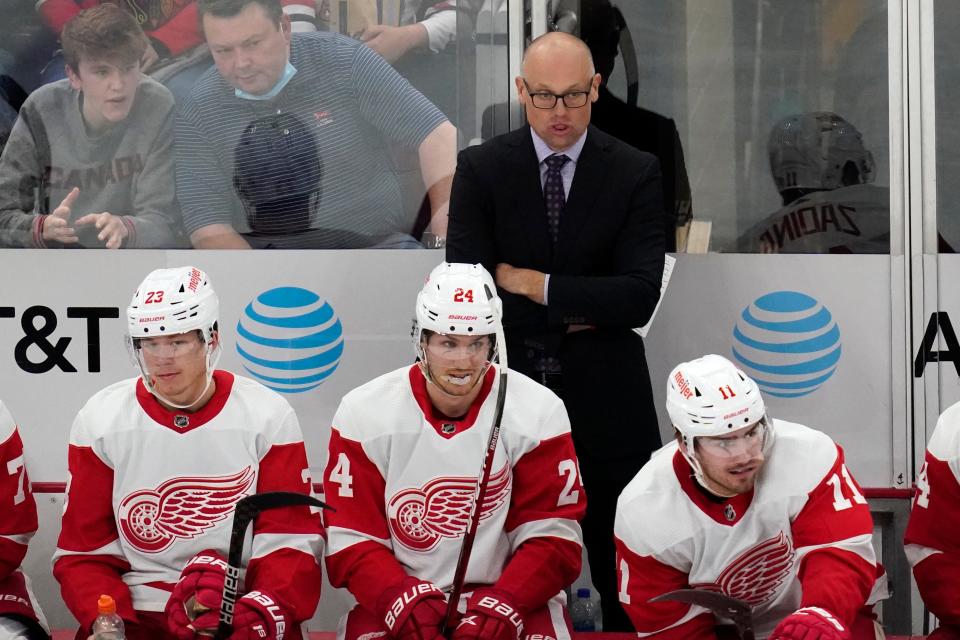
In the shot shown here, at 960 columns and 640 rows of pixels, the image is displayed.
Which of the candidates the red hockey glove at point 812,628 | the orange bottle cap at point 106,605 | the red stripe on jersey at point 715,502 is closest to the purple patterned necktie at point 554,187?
the red stripe on jersey at point 715,502

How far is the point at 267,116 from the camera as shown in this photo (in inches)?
169

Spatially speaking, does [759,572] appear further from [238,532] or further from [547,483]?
[238,532]

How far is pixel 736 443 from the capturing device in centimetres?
288

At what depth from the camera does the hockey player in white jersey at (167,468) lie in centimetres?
Result: 321

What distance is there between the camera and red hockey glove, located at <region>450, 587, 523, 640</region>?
9.66 ft

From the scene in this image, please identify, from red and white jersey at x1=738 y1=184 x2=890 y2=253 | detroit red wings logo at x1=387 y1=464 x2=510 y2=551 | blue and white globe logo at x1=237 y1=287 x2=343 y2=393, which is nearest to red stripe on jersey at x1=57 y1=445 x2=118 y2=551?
detroit red wings logo at x1=387 y1=464 x2=510 y2=551

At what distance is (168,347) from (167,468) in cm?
29

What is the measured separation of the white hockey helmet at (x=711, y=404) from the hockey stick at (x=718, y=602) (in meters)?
0.25

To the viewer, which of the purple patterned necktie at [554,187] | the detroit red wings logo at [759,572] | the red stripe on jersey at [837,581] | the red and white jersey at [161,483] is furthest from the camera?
the purple patterned necktie at [554,187]

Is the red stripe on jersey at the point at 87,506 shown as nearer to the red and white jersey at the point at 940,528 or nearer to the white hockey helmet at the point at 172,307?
the white hockey helmet at the point at 172,307

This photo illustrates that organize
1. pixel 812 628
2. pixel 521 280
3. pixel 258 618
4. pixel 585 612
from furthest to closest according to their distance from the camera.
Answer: pixel 585 612 → pixel 521 280 → pixel 258 618 → pixel 812 628

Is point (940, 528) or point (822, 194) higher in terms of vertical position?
point (822, 194)

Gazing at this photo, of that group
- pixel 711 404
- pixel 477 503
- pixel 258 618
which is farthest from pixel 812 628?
pixel 258 618

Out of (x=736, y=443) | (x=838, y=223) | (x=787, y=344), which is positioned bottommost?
(x=736, y=443)
